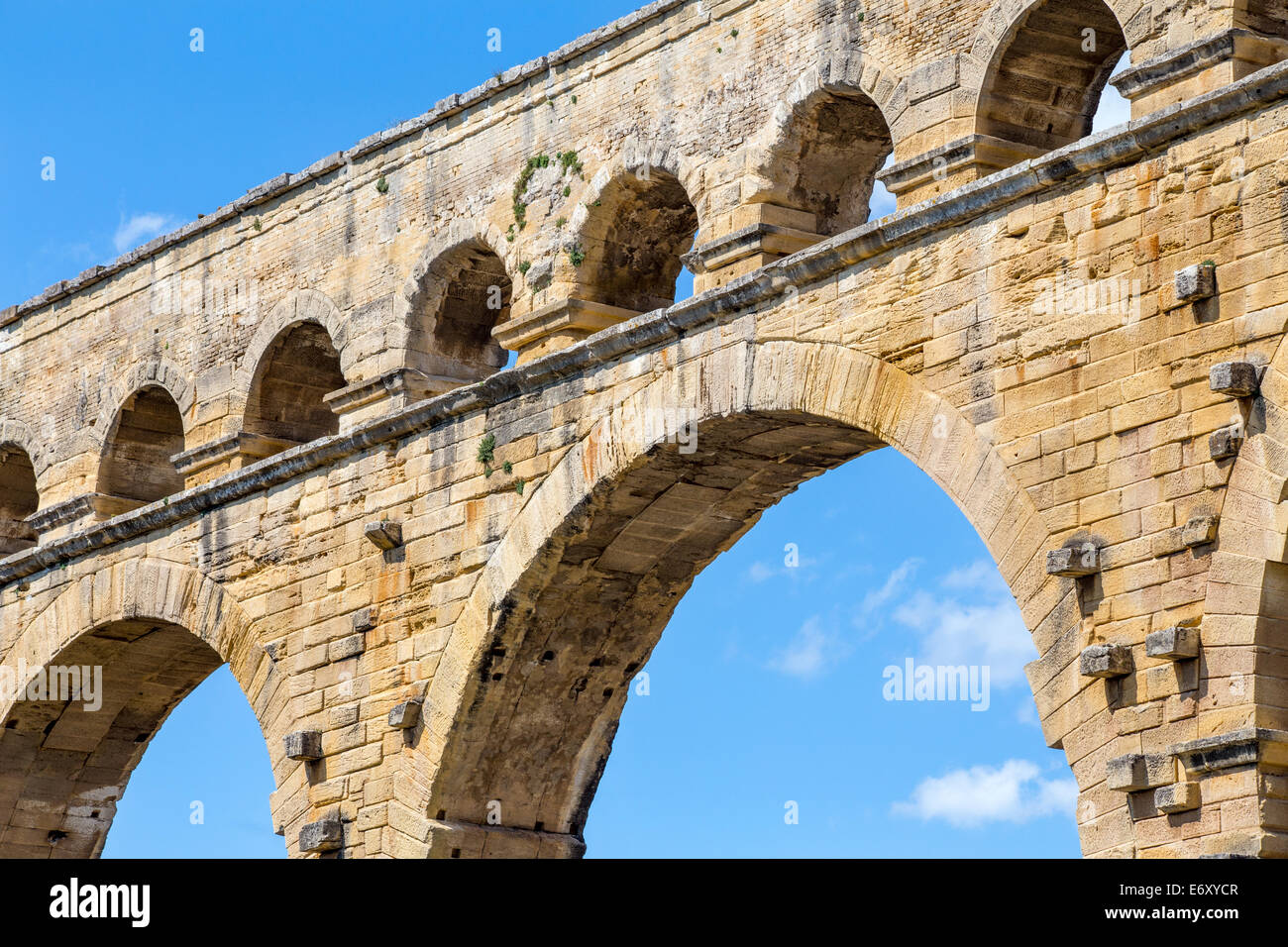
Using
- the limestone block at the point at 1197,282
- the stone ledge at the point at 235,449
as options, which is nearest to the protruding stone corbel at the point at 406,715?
the stone ledge at the point at 235,449

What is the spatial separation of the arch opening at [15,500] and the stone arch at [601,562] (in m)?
5.76

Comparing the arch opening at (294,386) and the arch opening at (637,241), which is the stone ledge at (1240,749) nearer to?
the arch opening at (637,241)

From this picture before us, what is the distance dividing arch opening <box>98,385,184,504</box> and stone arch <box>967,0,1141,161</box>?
701 cm

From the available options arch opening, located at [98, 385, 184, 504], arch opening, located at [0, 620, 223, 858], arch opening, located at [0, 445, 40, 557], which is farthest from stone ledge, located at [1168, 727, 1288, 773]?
arch opening, located at [0, 445, 40, 557]

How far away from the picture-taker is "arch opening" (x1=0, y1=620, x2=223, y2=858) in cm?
1616

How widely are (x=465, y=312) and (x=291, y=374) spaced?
1.63m

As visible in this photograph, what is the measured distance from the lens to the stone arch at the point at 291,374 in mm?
15141

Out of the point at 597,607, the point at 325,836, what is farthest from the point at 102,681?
the point at 597,607

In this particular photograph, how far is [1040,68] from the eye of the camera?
11.4 metres

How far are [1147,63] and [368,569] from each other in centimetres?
562

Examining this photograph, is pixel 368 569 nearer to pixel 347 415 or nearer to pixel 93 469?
pixel 347 415

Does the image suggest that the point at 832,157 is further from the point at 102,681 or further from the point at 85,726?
the point at 85,726

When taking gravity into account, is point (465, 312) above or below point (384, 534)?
above

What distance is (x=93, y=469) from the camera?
16422mm
